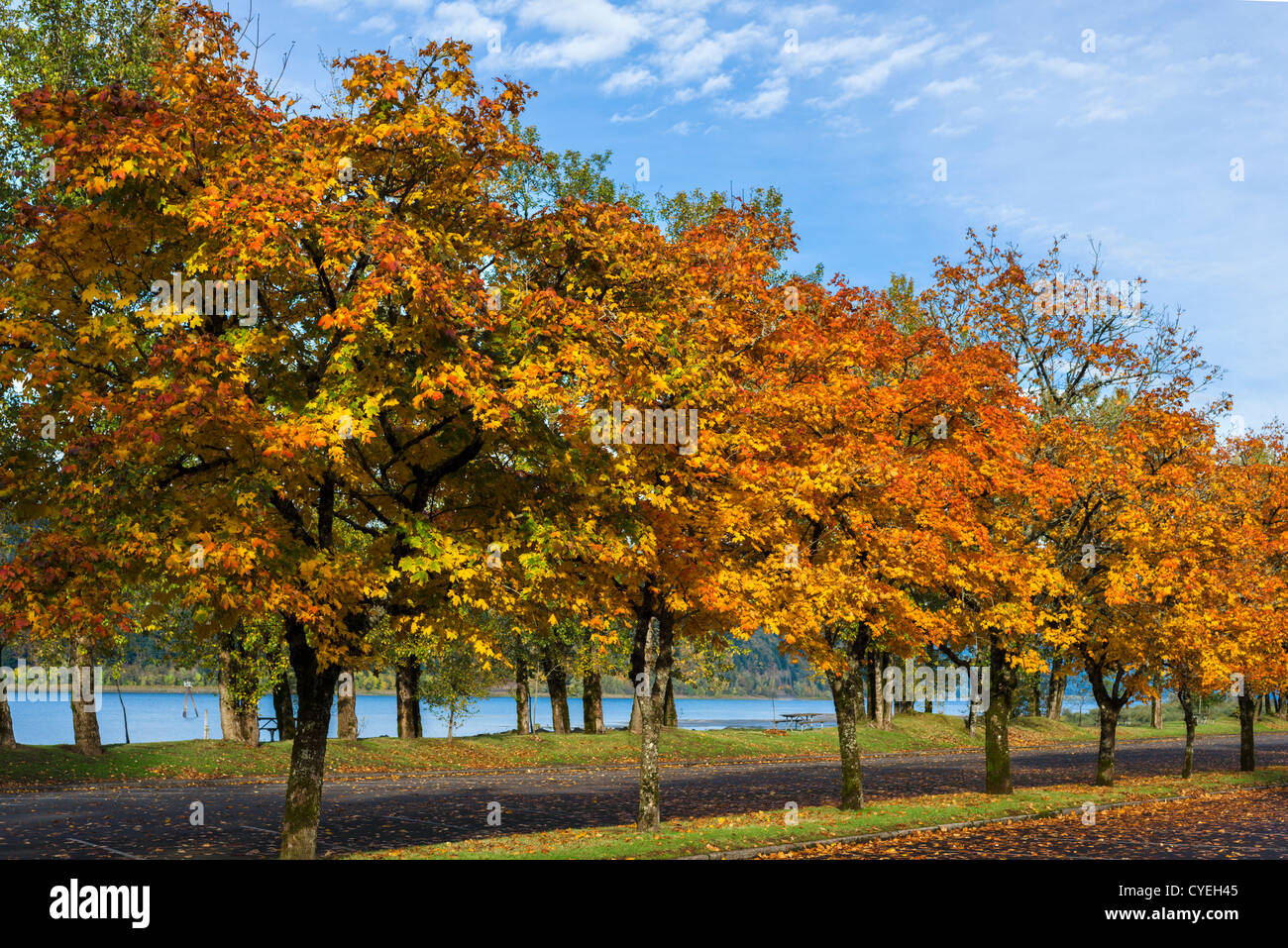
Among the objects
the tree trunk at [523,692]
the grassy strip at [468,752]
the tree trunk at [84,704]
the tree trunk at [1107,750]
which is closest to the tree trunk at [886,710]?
the grassy strip at [468,752]

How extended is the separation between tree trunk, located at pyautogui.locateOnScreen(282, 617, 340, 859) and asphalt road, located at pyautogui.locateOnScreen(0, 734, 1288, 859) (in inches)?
117

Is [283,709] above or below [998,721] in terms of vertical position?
below

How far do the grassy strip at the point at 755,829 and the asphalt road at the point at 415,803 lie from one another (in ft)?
7.72

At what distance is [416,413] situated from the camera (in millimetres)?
16672

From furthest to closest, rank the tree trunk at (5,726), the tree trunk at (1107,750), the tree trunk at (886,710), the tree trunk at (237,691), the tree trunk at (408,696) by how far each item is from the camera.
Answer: the tree trunk at (886,710)
the tree trunk at (408,696)
the tree trunk at (237,691)
the tree trunk at (1107,750)
the tree trunk at (5,726)

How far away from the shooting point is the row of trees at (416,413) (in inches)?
533

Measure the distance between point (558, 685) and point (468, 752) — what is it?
27.4 feet

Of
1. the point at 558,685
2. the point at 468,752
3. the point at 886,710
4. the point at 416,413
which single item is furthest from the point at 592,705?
the point at 416,413

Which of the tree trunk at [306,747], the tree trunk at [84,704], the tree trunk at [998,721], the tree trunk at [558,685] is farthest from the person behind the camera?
the tree trunk at [558,685]

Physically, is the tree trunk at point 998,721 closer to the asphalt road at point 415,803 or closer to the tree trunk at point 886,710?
the asphalt road at point 415,803

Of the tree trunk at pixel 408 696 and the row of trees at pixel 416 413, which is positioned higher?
the row of trees at pixel 416 413

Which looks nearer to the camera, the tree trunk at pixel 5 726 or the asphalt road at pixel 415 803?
the asphalt road at pixel 415 803

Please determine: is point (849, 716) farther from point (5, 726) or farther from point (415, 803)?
point (5, 726)
